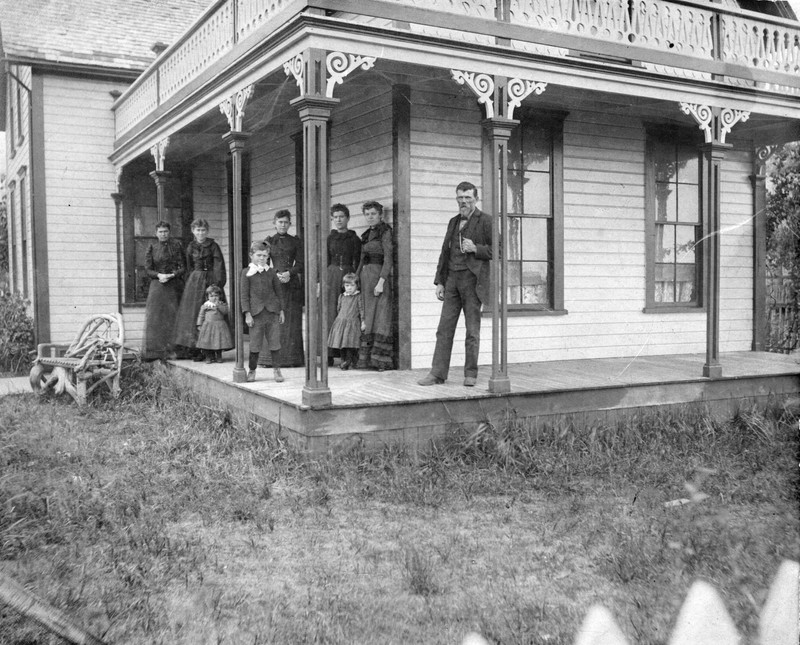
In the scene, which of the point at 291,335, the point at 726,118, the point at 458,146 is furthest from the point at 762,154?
the point at 291,335

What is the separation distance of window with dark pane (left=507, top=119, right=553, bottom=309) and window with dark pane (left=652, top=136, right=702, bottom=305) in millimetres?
1713

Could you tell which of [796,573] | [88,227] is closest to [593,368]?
[796,573]

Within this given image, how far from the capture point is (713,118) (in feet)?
28.1

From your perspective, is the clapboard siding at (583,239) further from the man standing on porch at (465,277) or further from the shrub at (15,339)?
the shrub at (15,339)

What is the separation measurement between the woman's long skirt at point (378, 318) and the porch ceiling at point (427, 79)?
212cm

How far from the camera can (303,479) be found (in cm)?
600

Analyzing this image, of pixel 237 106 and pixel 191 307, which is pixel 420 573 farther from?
pixel 191 307

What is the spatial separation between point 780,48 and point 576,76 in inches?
120

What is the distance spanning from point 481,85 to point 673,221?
15.4 ft

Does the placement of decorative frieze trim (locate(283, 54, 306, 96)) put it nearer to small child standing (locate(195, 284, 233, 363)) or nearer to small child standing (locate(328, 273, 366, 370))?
small child standing (locate(328, 273, 366, 370))

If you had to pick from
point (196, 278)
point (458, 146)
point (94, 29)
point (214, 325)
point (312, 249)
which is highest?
point (94, 29)

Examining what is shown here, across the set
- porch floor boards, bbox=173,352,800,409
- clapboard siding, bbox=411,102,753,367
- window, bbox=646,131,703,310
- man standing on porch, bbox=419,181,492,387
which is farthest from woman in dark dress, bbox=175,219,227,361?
window, bbox=646,131,703,310

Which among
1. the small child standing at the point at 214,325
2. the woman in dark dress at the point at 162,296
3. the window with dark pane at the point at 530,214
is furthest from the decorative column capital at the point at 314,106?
the woman in dark dress at the point at 162,296

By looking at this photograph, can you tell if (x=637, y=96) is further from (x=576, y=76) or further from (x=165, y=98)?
(x=165, y=98)
